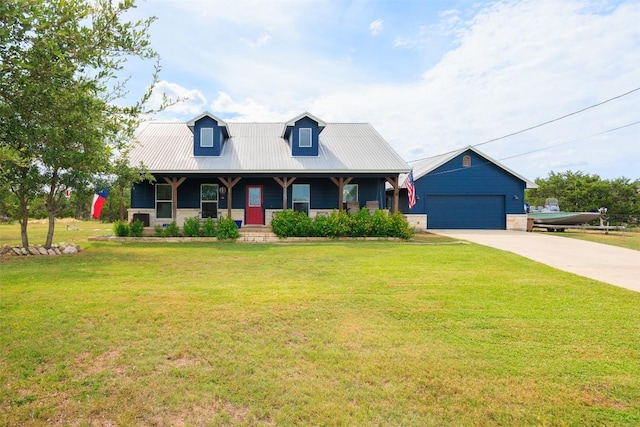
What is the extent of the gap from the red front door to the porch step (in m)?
1.20

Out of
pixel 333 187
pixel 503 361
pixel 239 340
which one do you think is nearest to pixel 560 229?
pixel 333 187

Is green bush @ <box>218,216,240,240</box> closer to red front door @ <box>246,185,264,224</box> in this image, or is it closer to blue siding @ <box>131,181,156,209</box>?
red front door @ <box>246,185,264,224</box>

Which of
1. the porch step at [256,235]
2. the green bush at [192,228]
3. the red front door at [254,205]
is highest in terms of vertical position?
the red front door at [254,205]

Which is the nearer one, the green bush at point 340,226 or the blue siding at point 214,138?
the green bush at point 340,226

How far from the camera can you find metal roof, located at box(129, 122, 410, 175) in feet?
50.0

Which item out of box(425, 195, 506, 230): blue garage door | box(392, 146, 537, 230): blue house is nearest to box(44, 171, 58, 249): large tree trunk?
box(392, 146, 537, 230): blue house

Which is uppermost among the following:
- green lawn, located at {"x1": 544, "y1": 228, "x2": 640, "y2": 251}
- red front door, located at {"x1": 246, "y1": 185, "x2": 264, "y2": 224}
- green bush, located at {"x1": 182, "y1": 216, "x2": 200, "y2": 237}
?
red front door, located at {"x1": 246, "y1": 185, "x2": 264, "y2": 224}

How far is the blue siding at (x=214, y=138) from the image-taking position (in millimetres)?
16609

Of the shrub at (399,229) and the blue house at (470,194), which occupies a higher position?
the blue house at (470,194)

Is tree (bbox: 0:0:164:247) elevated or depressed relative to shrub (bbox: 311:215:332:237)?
elevated

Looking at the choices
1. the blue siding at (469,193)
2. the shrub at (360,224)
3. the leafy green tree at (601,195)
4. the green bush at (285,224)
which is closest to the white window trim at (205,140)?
the green bush at (285,224)

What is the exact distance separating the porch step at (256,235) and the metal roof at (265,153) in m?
2.57

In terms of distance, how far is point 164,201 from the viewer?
16.5m

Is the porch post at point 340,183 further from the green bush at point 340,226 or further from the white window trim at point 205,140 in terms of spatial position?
the white window trim at point 205,140
